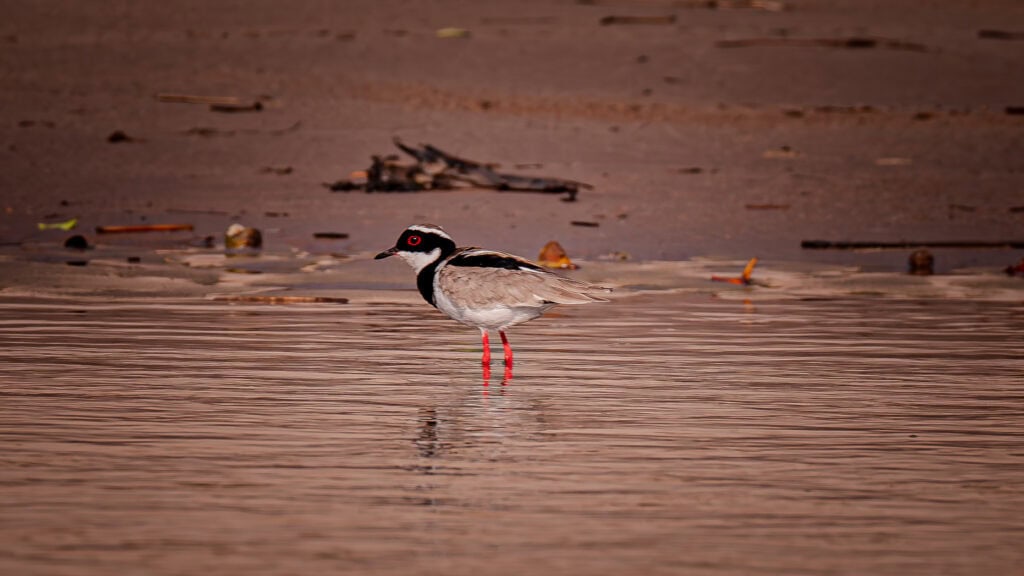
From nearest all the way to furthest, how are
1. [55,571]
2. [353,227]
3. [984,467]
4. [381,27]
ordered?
[55,571]
[984,467]
[353,227]
[381,27]

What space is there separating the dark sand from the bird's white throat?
4.52 meters

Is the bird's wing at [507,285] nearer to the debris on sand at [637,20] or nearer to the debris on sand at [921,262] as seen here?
the debris on sand at [921,262]

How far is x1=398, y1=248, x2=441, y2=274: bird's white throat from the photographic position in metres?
10.3

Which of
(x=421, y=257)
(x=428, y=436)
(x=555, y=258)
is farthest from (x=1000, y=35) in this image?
(x=428, y=436)

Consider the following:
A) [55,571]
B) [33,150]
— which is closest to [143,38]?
[33,150]

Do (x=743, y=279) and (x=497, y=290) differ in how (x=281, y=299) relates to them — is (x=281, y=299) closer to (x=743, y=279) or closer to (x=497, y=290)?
(x=497, y=290)

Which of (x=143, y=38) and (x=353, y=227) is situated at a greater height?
(x=143, y=38)

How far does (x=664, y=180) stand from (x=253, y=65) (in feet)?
21.9

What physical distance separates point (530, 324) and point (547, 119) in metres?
9.19

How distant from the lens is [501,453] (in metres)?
6.91

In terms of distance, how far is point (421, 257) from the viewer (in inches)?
409

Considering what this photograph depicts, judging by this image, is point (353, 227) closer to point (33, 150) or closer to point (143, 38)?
point (33, 150)

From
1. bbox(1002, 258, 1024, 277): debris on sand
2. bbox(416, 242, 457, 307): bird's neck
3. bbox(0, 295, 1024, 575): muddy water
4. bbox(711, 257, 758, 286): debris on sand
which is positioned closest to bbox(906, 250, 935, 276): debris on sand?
bbox(1002, 258, 1024, 277): debris on sand

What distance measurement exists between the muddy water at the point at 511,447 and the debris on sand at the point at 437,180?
600 centimetres
